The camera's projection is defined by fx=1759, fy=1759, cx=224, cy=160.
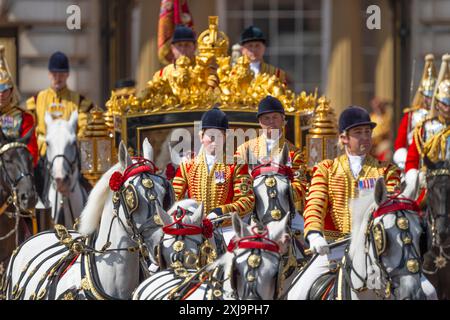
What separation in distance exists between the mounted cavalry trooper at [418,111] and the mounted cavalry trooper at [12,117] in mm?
2941

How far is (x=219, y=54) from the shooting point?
13.0m

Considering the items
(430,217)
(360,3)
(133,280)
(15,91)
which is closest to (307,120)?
(430,217)

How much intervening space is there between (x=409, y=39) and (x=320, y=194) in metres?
10.4

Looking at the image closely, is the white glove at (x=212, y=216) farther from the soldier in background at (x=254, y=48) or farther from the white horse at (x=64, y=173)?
the white horse at (x=64, y=173)

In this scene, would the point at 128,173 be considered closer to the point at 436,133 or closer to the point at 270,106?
the point at 270,106

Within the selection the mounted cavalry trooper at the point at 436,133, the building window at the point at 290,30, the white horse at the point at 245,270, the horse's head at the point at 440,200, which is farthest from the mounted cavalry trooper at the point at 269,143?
the building window at the point at 290,30

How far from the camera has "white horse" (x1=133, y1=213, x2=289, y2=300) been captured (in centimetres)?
Answer: 847

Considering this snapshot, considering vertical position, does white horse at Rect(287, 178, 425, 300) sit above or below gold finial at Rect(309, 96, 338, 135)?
below

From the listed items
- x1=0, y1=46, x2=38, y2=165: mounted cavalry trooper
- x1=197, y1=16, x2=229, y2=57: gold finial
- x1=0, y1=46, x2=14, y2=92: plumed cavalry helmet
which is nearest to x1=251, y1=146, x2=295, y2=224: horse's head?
x1=197, y1=16, x2=229, y2=57: gold finial

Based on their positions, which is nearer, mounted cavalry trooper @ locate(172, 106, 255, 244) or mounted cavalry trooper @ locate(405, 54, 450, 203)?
mounted cavalry trooper @ locate(172, 106, 255, 244)

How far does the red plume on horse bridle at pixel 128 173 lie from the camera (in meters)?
9.80

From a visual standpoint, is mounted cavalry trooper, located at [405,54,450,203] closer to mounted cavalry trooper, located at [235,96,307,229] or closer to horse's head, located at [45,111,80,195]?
mounted cavalry trooper, located at [235,96,307,229]

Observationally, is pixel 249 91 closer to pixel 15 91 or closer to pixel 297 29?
pixel 15 91

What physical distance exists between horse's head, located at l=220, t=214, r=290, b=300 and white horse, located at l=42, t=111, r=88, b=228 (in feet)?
16.9
